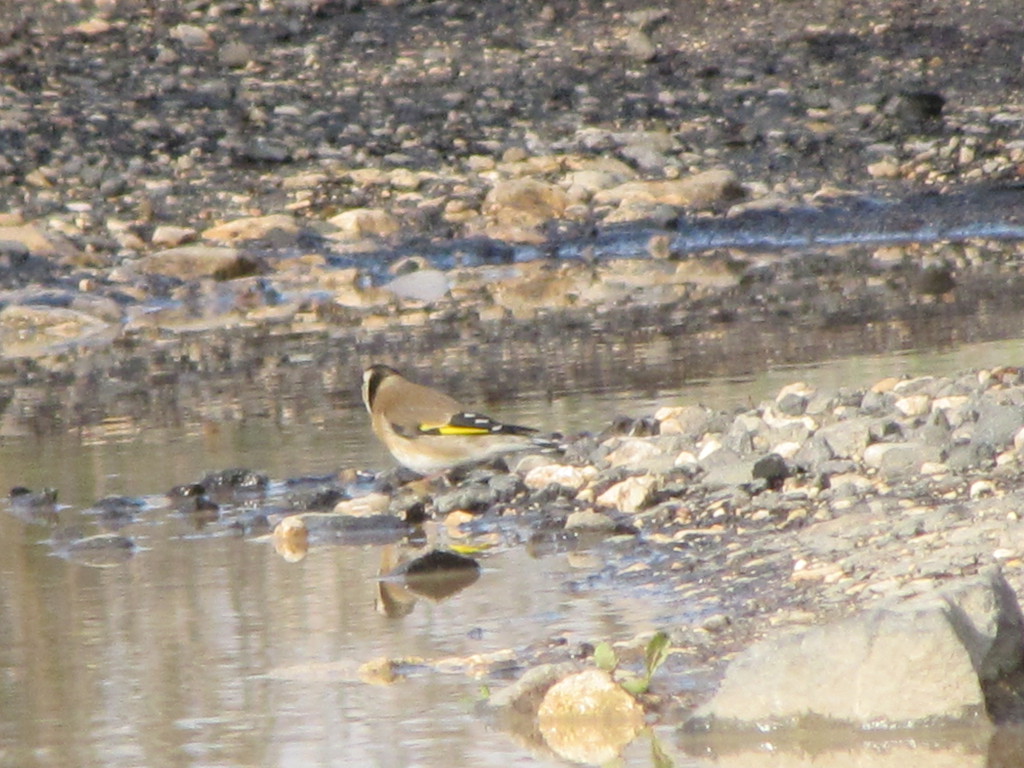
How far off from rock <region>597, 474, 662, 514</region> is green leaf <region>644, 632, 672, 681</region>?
6.98ft

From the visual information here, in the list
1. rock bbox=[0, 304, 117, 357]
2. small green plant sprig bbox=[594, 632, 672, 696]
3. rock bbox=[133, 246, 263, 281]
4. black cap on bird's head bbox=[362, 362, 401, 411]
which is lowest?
small green plant sprig bbox=[594, 632, 672, 696]

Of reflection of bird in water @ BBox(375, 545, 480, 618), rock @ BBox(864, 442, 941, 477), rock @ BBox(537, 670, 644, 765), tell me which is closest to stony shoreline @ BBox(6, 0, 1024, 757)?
rock @ BBox(864, 442, 941, 477)

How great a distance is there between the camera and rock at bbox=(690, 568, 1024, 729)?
4.17 m

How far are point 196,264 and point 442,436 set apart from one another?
8.34m

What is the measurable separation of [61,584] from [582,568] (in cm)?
163

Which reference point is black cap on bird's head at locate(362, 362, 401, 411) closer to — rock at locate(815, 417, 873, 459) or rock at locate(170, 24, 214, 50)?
rock at locate(815, 417, 873, 459)

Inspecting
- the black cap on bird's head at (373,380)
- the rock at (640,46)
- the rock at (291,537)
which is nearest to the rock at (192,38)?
the rock at (640,46)

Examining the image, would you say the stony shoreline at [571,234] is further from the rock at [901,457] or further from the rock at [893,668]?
the rock at [893,668]

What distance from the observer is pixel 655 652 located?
4.63 meters

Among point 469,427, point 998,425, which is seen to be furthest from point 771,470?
point 469,427

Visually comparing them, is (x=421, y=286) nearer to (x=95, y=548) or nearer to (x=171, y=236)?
(x=171, y=236)

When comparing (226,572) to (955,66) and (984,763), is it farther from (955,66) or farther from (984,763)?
(955,66)

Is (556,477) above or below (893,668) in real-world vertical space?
above

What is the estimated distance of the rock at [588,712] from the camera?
4.39m
